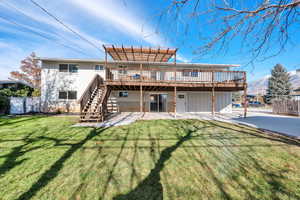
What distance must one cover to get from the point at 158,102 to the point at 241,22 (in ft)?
29.1

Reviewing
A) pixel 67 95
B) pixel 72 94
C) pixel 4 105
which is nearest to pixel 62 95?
pixel 67 95

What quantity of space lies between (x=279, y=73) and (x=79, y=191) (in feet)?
113

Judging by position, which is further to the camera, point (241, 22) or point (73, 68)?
point (73, 68)

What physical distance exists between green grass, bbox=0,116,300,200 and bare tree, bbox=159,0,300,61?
2512 millimetres

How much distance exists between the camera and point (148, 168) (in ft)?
7.79

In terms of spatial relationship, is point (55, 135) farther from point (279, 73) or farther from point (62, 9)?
point (279, 73)

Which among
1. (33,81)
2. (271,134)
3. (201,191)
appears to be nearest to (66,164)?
(201,191)

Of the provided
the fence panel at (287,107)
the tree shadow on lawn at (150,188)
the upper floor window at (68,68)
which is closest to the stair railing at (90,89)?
the upper floor window at (68,68)

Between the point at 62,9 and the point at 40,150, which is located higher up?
the point at 62,9

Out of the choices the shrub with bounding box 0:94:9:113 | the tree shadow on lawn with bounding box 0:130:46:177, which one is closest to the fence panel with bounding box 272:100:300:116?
the tree shadow on lawn with bounding box 0:130:46:177

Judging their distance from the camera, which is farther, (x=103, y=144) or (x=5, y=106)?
(x=5, y=106)

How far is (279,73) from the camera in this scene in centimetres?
2275

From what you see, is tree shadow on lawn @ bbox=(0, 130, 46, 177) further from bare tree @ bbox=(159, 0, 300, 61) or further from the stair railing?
bare tree @ bbox=(159, 0, 300, 61)

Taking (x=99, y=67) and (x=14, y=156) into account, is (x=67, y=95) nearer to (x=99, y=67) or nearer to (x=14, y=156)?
(x=99, y=67)
